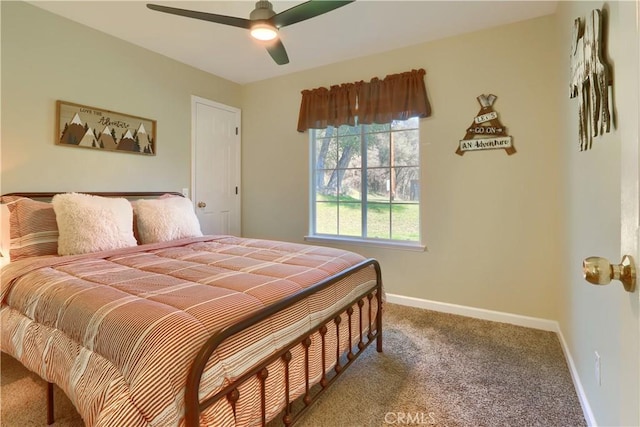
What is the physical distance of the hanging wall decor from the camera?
1289 millimetres

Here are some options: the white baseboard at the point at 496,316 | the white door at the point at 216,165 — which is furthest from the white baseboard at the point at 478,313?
the white door at the point at 216,165

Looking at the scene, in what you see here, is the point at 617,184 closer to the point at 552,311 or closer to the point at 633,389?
the point at 633,389

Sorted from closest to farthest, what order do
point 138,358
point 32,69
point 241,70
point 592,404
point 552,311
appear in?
point 138,358 < point 592,404 < point 32,69 < point 552,311 < point 241,70

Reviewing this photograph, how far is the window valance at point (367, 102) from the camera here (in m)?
3.04

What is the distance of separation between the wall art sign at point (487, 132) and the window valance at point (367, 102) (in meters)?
0.44

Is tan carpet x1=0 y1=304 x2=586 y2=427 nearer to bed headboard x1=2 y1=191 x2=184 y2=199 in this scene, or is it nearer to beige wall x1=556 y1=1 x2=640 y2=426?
beige wall x1=556 y1=1 x2=640 y2=426

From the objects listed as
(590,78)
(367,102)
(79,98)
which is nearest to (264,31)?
(367,102)

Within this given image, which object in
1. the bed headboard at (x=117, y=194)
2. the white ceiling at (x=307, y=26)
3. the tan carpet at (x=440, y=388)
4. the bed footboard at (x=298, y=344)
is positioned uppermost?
the white ceiling at (x=307, y=26)

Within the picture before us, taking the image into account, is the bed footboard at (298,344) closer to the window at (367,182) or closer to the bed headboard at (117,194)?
the window at (367,182)

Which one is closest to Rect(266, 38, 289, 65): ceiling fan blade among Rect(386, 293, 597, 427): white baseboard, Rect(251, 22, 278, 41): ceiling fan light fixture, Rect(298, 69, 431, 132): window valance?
Rect(251, 22, 278, 41): ceiling fan light fixture

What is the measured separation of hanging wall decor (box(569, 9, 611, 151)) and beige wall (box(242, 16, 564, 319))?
0.83 m

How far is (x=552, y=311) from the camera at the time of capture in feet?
8.64

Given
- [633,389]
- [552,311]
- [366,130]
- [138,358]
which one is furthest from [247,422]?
[366,130]

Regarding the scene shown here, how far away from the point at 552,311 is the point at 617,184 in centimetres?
186
